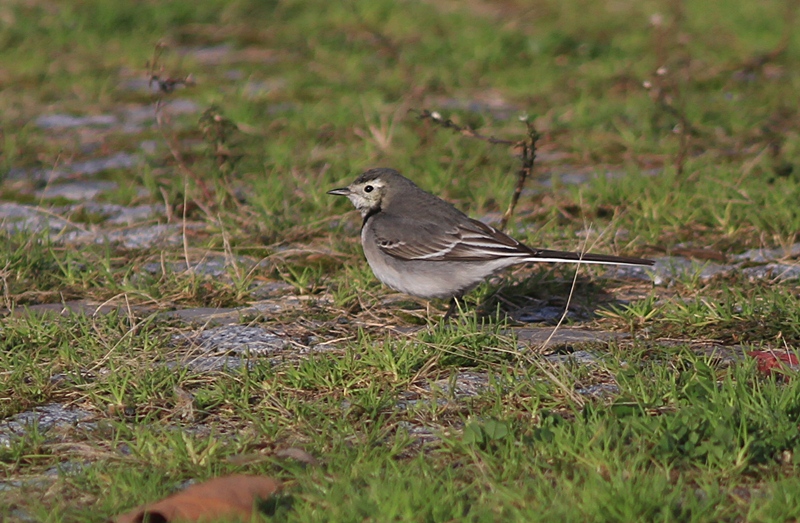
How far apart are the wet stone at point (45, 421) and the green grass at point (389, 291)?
5 centimetres

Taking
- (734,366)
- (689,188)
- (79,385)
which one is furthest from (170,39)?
(734,366)

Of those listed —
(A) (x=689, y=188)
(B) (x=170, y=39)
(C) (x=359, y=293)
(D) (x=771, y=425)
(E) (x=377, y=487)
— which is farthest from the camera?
(B) (x=170, y=39)

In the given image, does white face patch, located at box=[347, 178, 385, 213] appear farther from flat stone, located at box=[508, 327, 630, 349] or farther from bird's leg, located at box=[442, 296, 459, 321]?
flat stone, located at box=[508, 327, 630, 349]

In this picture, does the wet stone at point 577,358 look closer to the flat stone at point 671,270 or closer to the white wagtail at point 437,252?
the white wagtail at point 437,252

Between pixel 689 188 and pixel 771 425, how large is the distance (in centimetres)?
425

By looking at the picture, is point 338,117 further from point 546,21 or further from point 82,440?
point 82,440

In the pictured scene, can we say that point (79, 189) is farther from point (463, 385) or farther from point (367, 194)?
point (463, 385)

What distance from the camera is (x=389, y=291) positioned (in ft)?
22.2

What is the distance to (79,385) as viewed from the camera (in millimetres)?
5027

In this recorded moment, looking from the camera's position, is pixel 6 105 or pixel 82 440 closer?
pixel 82 440

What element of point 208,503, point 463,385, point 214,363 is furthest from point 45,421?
point 463,385

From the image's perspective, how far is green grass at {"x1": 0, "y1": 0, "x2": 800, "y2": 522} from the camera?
4.14 meters

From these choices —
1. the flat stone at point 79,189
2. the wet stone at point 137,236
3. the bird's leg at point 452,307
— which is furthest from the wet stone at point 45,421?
the flat stone at point 79,189

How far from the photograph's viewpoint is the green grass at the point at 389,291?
13.6 ft
